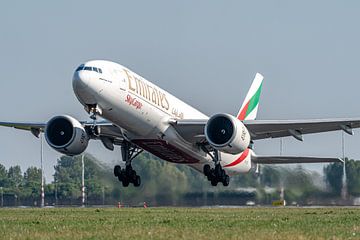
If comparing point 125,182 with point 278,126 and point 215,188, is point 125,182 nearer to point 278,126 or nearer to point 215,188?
point 215,188

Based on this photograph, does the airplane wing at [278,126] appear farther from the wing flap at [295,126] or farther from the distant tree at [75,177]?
the distant tree at [75,177]

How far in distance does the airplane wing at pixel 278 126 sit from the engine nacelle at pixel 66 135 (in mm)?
5086

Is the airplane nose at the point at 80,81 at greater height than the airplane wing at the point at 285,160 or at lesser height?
greater

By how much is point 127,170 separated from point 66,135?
417cm

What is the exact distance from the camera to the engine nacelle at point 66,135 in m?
43.6

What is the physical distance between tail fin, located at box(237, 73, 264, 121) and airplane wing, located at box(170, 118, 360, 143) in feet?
21.9

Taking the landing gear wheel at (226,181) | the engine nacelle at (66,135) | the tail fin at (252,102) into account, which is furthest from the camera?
the tail fin at (252,102)

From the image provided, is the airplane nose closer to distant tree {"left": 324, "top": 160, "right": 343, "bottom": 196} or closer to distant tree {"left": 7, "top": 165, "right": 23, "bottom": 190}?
distant tree {"left": 324, "top": 160, "right": 343, "bottom": 196}

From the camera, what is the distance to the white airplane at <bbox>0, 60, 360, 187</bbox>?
3772 centimetres

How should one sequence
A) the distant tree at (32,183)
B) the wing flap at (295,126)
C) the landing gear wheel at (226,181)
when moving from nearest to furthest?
the wing flap at (295,126) < the landing gear wheel at (226,181) < the distant tree at (32,183)

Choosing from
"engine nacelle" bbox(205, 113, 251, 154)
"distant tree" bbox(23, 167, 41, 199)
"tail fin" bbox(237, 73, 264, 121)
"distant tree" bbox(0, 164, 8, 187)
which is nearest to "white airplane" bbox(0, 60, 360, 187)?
"engine nacelle" bbox(205, 113, 251, 154)

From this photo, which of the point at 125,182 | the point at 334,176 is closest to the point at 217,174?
the point at 125,182

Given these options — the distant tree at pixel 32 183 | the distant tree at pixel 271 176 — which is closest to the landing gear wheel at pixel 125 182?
the distant tree at pixel 271 176

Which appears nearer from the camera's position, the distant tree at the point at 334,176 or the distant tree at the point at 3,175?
the distant tree at the point at 334,176
